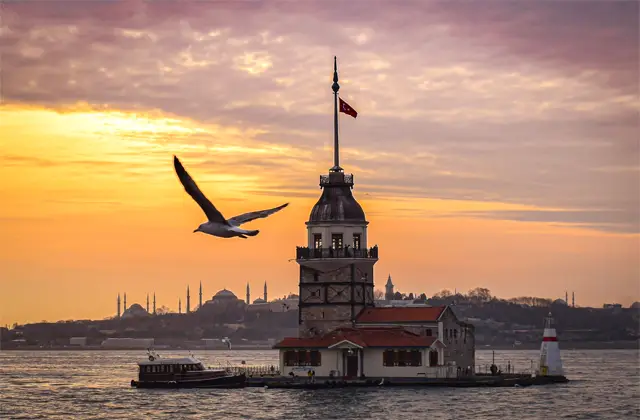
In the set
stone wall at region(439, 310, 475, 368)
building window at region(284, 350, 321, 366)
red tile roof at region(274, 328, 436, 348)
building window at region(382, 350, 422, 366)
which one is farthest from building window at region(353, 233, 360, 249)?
building window at region(382, 350, 422, 366)

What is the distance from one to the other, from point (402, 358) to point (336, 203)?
37.2 feet

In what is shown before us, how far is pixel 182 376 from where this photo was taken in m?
96.1

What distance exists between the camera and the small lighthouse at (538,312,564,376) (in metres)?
96.8

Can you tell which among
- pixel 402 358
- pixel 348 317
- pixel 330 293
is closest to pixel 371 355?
pixel 402 358

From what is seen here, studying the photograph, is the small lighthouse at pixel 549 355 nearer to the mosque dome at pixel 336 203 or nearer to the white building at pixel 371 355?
the white building at pixel 371 355

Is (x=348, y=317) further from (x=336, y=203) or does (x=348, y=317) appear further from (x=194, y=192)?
(x=194, y=192)

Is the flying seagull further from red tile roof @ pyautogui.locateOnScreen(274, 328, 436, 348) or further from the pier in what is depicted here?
red tile roof @ pyautogui.locateOnScreen(274, 328, 436, 348)

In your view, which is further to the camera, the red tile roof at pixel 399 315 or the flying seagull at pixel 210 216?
the red tile roof at pixel 399 315

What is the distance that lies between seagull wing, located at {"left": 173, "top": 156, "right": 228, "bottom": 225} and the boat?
53.4m

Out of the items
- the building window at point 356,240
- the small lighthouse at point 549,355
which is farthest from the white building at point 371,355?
the small lighthouse at point 549,355

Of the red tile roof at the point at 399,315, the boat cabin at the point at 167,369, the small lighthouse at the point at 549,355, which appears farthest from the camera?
the small lighthouse at the point at 549,355

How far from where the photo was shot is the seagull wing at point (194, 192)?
41.3 m

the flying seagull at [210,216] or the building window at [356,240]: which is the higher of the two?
the building window at [356,240]

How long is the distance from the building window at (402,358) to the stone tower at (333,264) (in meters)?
4.72
